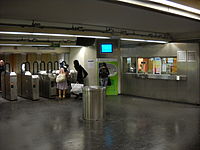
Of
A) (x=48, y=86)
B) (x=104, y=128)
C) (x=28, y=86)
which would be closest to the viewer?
(x=104, y=128)

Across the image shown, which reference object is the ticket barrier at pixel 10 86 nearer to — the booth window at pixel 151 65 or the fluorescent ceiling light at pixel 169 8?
the booth window at pixel 151 65

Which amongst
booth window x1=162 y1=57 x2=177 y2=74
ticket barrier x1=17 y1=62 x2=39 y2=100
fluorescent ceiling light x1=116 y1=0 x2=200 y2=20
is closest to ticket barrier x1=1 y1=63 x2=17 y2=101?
ticket barrier x1=17 y1=62 x2=39 y2=100

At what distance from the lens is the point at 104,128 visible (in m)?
6.08

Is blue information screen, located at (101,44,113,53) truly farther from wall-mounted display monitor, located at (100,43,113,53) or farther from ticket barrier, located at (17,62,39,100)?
ticket barrier, located at (17,62,39,100)

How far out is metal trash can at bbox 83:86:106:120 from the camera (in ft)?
22.5

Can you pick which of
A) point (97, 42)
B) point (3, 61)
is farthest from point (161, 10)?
point (3, 61)

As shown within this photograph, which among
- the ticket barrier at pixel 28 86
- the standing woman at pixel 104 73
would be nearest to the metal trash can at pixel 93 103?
the standing woman at pixel 104 73

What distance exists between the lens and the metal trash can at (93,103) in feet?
22.5

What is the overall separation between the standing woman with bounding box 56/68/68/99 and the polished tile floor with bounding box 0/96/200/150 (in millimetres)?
1462

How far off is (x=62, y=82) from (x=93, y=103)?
3.86 m

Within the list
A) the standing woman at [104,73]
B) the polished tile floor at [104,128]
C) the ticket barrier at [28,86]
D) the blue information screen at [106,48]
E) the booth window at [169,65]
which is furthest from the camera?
the blue information screen at [106,48]

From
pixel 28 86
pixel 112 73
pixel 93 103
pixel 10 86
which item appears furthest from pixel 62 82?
pixel 93 103

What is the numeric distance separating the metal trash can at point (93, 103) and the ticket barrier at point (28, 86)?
13.5 feet

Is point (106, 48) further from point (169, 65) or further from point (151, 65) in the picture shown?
point (169, 65)
